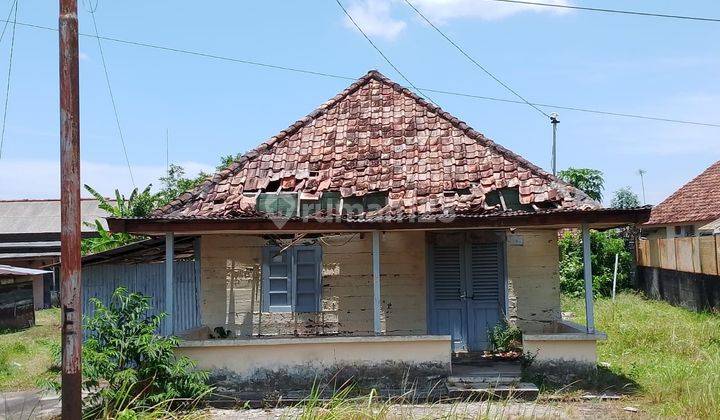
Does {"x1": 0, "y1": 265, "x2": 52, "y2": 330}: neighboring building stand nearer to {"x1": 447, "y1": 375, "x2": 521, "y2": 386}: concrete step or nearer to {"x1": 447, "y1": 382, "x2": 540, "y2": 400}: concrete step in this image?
{"x1": 447, "y1": 375, "x2": 521, "y2": 386}: concrete step

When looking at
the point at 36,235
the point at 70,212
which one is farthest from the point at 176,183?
the point at 70,212

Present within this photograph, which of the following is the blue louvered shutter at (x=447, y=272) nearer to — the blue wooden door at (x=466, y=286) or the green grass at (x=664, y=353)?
the blue wooden door at (x=466, y=286)

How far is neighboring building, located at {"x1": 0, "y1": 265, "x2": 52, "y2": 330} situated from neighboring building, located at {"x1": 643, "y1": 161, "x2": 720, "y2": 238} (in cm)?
2021

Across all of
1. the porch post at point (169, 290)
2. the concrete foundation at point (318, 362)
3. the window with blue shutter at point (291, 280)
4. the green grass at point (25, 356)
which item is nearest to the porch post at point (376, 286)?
the concrete foundation at point (318, 362)

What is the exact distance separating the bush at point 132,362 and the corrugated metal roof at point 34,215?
77.8 feet

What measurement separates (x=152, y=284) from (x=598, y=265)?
16.0 m

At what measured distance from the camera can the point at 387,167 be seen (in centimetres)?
1166

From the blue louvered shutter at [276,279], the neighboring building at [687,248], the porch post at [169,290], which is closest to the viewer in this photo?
the porch post at [169,290]

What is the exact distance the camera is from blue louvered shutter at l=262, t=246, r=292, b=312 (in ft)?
38.0

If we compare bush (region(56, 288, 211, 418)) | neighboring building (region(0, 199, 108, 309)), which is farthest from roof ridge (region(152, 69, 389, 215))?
neighboring building (region(0, 199, 108, 309))

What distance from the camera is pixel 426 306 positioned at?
38.5 feet

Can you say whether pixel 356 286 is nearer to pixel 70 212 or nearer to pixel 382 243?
pixel 382 243

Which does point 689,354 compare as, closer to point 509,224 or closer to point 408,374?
point 509,224

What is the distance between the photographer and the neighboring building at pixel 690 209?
69.6 ft
